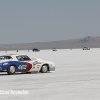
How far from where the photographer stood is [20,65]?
18.0m

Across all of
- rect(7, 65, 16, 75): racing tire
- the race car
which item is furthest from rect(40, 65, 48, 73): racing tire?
rect(7, 65, 16, 75): racing tire

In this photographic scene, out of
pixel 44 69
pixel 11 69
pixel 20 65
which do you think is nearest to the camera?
pixel 11 69

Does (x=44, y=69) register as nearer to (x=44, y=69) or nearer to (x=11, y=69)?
(x=44, y=69)

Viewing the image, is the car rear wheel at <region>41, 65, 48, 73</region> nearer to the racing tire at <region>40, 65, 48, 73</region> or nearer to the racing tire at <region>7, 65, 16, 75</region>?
the racing tire at <region>40, 65, 48, 73</region>

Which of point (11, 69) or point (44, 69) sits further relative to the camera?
point (44, 69)

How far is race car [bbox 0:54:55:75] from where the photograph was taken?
688 inches

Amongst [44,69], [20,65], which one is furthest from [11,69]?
[44,69]

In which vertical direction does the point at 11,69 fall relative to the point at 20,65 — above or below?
below

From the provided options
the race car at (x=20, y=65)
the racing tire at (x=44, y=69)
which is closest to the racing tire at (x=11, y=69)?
the race car at (x=20, y=65)

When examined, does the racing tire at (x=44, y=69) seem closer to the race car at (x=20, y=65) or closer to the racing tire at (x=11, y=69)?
the race car at (x=20, y=65)

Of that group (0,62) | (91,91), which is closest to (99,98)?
(91,91)

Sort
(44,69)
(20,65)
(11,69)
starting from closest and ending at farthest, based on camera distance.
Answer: (11,69), (20,65), (44,69)

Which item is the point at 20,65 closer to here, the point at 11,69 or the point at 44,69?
the point at 11,69

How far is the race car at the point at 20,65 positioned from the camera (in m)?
17.5
